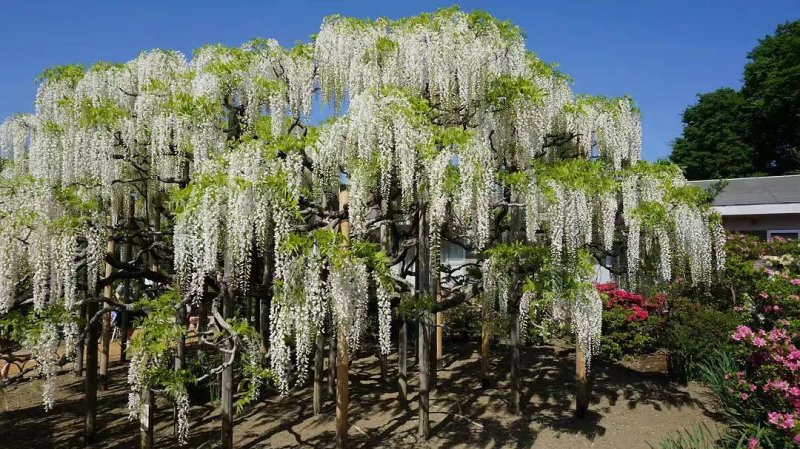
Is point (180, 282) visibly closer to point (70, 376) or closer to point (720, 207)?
point (70, 376)

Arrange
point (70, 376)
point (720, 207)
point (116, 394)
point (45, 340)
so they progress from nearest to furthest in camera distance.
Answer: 1. point (45, 340)
2. point (116, 394)
3. point (70, 376)
4. point (720, 207)

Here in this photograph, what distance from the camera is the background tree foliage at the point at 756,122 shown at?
23797 mm

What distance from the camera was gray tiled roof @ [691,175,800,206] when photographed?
13.1 metres

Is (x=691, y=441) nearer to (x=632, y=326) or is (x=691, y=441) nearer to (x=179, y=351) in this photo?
(x=632, y=326)

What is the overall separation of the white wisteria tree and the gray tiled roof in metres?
6.69

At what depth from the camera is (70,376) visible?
11625 millimetres

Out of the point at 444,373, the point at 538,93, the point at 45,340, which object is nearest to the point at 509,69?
the point at 538,93

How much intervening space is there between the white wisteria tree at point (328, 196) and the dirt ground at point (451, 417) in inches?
17.0

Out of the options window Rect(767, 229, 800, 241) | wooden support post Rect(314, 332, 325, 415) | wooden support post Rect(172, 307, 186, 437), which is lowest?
wooden support post Rect(314, 332, 325, 415)

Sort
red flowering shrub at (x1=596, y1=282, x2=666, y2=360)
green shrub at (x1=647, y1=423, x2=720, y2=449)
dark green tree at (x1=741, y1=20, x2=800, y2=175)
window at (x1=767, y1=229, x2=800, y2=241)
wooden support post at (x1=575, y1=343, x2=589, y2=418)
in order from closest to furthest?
green shrub at (x1=647, y1=423, x2=720, y2=449), wooden support post at (x1=575, y1=343, x2=589, y2=418), red flowering shrub at (x1=596, y1=282, x2=666, y2=360), window at (x1=767, y1=229, x2=800, y2=241), dark green tree at (x1=741, y1=20, x2=800, y2=175)

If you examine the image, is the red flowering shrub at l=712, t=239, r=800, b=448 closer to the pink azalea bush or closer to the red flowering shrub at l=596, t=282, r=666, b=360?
the pink azalea bush

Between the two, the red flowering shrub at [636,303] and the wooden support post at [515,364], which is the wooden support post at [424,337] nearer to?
the wooden support post at [515,364]

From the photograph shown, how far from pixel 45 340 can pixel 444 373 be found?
654cm

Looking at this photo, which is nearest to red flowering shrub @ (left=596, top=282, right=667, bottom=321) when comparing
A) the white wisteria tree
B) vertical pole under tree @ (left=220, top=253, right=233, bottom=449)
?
the white wisteria tree
